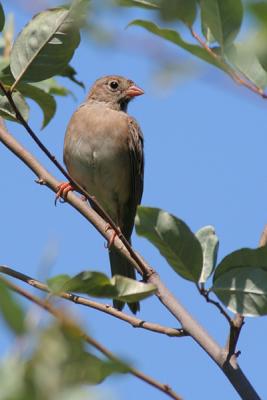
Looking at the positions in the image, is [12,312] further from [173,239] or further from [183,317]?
[183,317]

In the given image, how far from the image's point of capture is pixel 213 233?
8.27 feet

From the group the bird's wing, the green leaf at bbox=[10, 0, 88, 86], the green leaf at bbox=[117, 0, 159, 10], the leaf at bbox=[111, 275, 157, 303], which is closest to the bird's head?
the bird's wing

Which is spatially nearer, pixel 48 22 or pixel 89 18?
pixel 89 18

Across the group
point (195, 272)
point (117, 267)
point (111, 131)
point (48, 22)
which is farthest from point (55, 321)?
point (111, 131)

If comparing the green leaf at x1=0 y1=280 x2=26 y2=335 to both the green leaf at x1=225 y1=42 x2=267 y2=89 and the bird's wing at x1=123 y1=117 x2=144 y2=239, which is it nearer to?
the green leaf at x1=225 y1=42 x2=267 y2=89

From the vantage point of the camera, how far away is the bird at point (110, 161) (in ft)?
21.5

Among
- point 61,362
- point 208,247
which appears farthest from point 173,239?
point 61,362

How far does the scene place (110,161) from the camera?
6676mm

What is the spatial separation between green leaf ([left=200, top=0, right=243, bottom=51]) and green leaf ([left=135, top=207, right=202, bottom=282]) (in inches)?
24.4

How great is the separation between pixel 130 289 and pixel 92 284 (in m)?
0.15

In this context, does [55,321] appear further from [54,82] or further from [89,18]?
[54,82]

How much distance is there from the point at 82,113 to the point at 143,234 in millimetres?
4892

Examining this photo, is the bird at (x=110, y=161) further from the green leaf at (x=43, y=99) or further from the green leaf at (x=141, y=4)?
the green leaf at (x=141, y=4)

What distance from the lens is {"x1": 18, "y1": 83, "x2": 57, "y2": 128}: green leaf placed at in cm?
377
